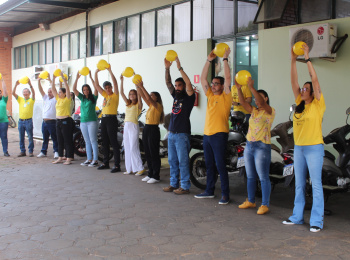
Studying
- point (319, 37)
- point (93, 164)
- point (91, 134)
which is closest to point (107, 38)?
point (91, 134)

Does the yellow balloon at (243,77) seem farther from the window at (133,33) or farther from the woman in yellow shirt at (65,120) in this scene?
the window at (133,33)

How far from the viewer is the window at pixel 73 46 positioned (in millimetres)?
18000

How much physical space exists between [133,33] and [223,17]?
4.59 metres

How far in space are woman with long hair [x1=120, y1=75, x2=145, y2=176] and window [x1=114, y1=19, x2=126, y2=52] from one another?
6.91 meters

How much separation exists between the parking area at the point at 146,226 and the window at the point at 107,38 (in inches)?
358

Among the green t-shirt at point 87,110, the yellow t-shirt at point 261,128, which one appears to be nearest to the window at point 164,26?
the green t-shirt at point 87,110

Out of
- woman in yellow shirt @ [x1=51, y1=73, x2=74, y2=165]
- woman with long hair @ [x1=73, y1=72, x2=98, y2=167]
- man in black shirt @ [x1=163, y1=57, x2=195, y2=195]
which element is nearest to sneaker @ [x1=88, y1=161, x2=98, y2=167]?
woman with long hair @ [x1=73, y1=72, x2=98, y2=167]

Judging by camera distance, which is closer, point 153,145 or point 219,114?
point 219,114

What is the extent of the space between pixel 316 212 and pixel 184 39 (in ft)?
27.8

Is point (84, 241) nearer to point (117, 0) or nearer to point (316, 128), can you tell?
point (316, 128)

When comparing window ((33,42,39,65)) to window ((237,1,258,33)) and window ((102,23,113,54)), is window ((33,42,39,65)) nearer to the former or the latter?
window ((102,23,113,54))

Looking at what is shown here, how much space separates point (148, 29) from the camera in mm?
14102

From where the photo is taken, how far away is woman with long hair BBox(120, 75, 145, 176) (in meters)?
8.77

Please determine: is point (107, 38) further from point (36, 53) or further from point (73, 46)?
point (36, 53)
